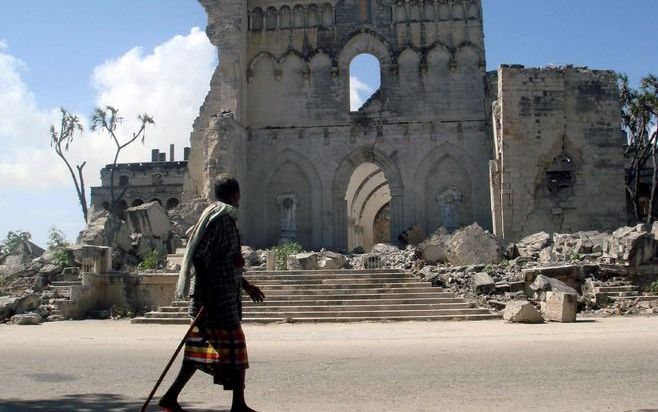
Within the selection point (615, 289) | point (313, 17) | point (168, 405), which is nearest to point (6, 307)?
point (168, 405)

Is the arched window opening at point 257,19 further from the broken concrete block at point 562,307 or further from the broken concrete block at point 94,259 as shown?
the broken concrete block at point 562,307

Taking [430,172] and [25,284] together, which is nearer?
[25,284]

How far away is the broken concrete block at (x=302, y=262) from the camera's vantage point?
18109mm

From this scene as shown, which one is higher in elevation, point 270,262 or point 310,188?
point 310,188

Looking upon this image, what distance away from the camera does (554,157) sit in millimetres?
21484

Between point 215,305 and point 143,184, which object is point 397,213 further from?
point 143,184

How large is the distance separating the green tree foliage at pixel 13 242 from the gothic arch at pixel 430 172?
48.2 feet

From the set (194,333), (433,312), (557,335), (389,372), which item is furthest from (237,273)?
(433,312)

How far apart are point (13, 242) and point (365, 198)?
1750 centimetres

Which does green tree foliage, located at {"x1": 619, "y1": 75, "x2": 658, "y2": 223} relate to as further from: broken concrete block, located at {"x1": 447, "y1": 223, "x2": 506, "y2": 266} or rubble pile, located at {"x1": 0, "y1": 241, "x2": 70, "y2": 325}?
rubble pile, located at {"x1": 0, "y1": 241, "x2": 70, "y2": 325}

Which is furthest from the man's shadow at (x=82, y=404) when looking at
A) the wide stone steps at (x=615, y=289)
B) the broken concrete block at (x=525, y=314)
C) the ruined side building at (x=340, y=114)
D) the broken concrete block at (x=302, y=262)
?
the ruined side building at (x=340, y=114)

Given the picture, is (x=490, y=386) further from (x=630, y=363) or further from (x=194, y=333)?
(x=194, y=333)

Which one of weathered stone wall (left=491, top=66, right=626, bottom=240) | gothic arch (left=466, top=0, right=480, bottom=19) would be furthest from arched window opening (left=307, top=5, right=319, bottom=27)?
weathered stone wall (left=491, top=66, right=626, bottom=240)

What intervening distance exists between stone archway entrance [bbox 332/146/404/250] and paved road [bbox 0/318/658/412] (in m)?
14.9
